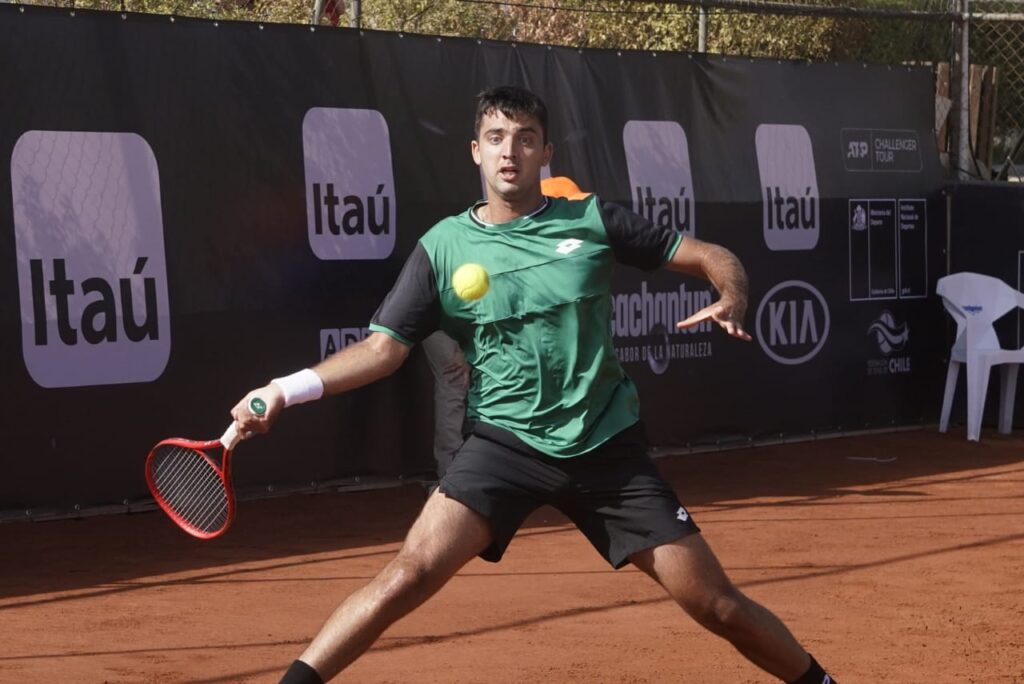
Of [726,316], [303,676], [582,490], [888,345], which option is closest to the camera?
[303,676]

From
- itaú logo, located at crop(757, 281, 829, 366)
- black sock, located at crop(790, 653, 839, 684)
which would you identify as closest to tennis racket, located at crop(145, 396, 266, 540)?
black sock, located at crop(790, 653, 839, 684)

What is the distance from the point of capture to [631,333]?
32.0 ft

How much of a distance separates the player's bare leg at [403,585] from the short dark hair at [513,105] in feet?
3.34

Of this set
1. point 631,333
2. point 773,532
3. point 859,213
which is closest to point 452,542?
point 773,532

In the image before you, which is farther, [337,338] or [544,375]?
Answer: [337,338]

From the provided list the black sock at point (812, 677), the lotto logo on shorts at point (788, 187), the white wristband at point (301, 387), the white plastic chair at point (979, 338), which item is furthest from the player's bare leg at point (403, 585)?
the white plastic chair at point (979, 338)

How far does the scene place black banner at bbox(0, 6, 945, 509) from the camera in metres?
7.55

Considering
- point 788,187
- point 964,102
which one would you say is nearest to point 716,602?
point 788,187

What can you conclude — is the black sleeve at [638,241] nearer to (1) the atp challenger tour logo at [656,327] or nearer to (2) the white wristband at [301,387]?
(2) the white wristband at [301,387]

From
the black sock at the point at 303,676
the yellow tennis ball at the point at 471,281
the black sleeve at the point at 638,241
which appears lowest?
the black sock at the point at 303,676

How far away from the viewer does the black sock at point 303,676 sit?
12.4ft

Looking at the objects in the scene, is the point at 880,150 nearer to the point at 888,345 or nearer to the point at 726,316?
the point at 888,345

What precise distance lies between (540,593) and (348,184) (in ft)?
9.46

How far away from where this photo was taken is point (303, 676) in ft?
12.5
